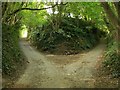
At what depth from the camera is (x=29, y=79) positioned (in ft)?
42.7

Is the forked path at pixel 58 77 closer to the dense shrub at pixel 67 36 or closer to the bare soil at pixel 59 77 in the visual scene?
the bare soil at pixel 59 77

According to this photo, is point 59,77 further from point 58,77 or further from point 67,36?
point 67,36

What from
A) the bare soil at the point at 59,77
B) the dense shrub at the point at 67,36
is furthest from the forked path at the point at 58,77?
the dense shrub at the point at 67,36

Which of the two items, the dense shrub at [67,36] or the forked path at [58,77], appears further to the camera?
the dense shrub at [67,36]

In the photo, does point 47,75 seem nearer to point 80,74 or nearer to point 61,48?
point 80,74

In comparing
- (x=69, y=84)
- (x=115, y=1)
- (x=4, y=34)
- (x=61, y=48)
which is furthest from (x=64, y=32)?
(x=115, y=1)

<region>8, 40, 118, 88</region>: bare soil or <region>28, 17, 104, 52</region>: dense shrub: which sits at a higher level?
<region>28, 17, 104, 52</region>: dense shrub

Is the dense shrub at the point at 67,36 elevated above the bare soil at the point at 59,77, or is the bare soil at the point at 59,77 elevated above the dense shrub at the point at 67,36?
the dense shrub at the point at 67,36

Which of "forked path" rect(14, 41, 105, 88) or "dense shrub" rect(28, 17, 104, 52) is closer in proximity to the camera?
"forked path" rect(14, 41, 105, 88)

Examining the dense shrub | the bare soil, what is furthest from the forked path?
the dense shrub

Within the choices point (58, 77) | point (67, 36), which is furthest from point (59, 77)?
point (67, 36)

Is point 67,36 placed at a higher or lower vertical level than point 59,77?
higher

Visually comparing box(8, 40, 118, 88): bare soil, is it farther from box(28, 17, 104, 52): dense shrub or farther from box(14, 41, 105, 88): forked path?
box(28, 17, 104, 52): dense shrub

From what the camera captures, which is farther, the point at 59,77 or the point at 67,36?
the point at 67,36
